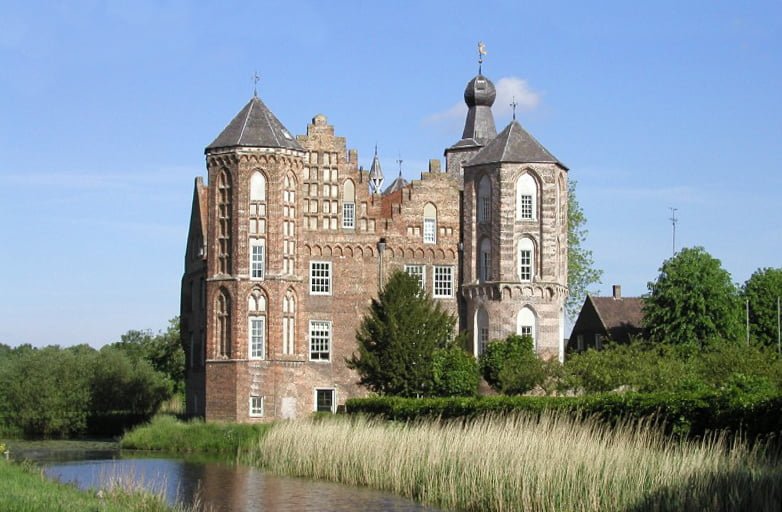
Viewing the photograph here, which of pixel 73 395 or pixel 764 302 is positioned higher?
pixel 764 302

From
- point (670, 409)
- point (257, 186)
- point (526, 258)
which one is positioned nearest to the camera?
point (670, 409)

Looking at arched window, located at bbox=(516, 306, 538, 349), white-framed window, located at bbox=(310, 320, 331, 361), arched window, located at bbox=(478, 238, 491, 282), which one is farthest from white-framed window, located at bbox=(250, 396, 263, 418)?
arched window, located at bbox=(516, 306, 538, 349)

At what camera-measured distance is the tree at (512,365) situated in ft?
161

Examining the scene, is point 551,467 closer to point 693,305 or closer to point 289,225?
point 289,225

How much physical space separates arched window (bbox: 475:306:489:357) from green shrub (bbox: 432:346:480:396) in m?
4.65

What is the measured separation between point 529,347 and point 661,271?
12.7m

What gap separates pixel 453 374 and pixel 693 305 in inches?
618

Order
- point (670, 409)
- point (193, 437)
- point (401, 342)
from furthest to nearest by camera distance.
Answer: point (401, 342) → point (193, 437) → point (670, 409)

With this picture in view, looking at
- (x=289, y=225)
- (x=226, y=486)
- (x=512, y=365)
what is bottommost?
(x=226, y=486)

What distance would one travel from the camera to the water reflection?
2908cm

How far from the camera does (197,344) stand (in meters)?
58.5

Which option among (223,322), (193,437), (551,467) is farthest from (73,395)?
(551,467)

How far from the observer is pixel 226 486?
114 feet

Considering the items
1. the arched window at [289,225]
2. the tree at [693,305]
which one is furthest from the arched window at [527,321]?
the arched window at [289,225]
